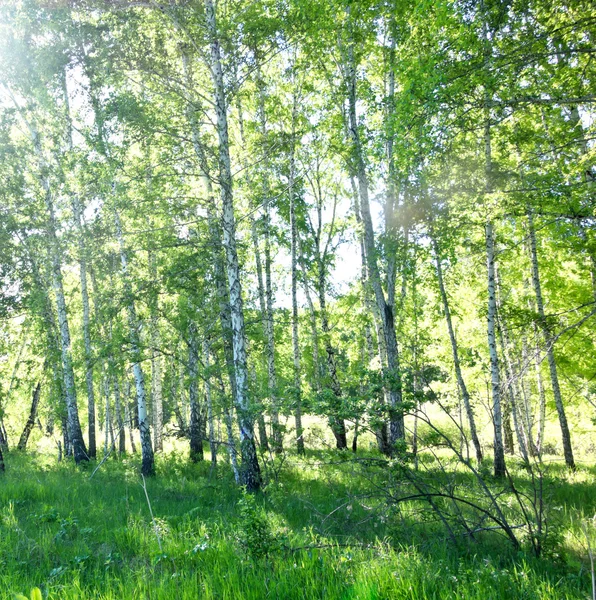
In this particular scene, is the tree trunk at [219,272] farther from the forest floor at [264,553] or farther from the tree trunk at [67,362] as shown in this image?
the tree trunk at [67,362]

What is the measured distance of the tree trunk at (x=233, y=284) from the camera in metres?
8.81

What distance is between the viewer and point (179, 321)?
430 inches

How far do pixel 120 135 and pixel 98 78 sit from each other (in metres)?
1.93

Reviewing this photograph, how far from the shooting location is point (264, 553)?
415 cm

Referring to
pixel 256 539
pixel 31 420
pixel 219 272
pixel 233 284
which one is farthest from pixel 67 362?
pixel 256 539

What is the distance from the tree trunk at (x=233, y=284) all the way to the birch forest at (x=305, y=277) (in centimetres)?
5

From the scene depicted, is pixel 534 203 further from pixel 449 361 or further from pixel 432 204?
pixel 449 361

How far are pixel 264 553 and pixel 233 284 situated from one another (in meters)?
5.80

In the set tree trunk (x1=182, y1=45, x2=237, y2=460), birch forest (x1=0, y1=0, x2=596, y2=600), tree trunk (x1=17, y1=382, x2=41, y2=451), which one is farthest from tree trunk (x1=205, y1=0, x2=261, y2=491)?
tree trunk (x1=17, y1=382, x2=41, y2=451)

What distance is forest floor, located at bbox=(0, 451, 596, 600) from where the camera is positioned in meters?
3.37

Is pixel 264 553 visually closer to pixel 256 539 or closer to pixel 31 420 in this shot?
pixel 256 539

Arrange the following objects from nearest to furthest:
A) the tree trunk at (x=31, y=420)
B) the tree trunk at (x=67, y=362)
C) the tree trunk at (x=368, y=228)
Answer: the tree trunk at (x=368, y=228) → the tree trunk at (x=67, y=362) → the tree trunk at (x=31, y=420)

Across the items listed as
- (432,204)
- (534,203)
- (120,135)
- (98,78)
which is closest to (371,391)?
(534,203)

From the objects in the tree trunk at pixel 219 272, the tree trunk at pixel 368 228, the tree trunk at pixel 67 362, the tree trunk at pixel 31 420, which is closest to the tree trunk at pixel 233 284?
the tree trunk at pixel 219 272
